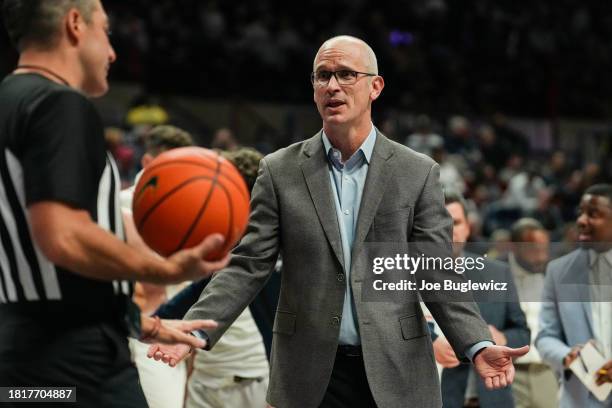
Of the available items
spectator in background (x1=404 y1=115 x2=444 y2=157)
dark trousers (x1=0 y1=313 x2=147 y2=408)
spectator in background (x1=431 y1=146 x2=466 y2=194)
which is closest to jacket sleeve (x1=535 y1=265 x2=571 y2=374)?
dark trousers (x1=0 y1=313 x2=147 y2=408)

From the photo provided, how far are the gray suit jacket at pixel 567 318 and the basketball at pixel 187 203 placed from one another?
8.57 feet

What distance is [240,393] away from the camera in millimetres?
5496

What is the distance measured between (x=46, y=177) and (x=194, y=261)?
1.51 feet

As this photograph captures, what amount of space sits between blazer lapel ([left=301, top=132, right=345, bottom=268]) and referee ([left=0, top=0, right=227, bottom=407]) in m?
1.07

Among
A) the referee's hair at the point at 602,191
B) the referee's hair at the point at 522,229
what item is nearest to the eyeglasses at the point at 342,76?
the referee's hair at the point at 602,191

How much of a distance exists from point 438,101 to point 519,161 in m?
2.92

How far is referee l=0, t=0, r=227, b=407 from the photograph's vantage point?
2689 millimetres

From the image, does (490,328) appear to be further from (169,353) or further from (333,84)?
(169,353)

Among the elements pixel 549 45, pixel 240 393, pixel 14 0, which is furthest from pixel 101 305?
pixel 549 45

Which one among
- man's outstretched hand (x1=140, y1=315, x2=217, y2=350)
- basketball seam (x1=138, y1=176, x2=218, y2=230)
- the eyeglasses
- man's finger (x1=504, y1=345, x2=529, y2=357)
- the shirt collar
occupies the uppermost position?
the eyeglasses

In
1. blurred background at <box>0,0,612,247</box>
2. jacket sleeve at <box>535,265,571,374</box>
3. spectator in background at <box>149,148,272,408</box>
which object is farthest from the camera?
blurred background at <box>0,0,612,247</box>

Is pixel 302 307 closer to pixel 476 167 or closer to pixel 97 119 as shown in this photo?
pixel 97 119

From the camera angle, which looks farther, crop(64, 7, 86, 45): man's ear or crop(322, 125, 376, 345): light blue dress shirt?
crop(322, 125, 376, 345): light blue dress shirt

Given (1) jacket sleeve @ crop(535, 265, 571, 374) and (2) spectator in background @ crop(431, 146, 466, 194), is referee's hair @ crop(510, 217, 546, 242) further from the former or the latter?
(2) spectator in background @ crop(431, 146, 466, 194)
